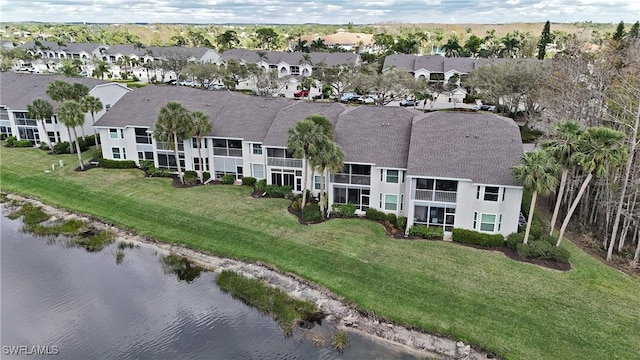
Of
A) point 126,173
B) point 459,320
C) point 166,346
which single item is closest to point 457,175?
point 459,320

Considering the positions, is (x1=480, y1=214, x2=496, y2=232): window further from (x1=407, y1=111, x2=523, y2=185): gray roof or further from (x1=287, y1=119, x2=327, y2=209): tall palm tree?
(x1=287, y1=119, x2=327, y2=209): tall palm tree

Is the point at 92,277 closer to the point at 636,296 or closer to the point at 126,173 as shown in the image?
the point at 126,173

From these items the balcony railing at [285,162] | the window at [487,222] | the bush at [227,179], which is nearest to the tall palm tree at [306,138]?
the balcony railing at [285,162]

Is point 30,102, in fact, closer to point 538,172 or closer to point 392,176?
point 392,176

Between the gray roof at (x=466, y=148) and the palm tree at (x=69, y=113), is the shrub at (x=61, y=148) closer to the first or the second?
the palm tree at (x=69, y=113)

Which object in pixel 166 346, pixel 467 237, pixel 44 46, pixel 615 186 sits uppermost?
pixel 44 46

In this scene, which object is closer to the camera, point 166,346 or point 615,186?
point 166,346
